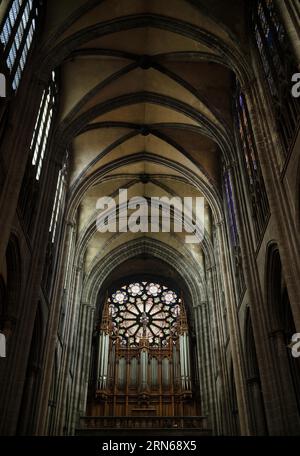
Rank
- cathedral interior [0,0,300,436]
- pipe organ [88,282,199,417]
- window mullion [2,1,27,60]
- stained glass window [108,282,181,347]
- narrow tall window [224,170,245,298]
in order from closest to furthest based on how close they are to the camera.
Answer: window mullion [2,1,27,60] < cathedral interior [0,0,300,436] < narrow tall window [224,170,245,298] < pipe organ [88,282,199,417] < stained glass window [108,282,181,347]

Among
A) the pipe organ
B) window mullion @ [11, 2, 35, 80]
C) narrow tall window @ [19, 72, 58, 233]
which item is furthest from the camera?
the pipe organ

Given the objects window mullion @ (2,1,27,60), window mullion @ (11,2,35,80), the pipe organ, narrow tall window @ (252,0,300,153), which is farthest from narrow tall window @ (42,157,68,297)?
the pipe organ

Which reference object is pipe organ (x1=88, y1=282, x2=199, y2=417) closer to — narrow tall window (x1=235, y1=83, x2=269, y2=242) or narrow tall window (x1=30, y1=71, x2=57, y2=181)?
narrow tall window (x1=235, y1=83, x2=269, y2=242)

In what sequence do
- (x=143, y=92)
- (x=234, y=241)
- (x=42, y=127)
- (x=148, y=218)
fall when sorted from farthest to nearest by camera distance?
1. (x=148, y=218)
2. (x=143, y=92)
3. (x=234, y=241)
4. (x=42, y=127)

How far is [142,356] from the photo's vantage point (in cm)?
2352

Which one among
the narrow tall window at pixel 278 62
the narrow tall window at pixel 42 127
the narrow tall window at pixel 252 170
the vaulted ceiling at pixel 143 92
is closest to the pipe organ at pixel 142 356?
the vaulted ceiling at pixel 143 92

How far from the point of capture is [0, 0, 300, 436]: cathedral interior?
11.3 meters

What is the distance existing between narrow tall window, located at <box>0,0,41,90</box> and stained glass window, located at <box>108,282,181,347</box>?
52.5ft

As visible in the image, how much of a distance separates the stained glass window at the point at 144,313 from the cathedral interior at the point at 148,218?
0.09m

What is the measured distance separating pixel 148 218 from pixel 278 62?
47.7 feet

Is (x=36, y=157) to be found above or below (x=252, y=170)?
above

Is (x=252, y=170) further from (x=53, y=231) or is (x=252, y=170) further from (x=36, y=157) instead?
→ (x=53, y=231)

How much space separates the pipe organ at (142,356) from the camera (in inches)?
872

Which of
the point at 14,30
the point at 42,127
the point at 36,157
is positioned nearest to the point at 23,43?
the point at 14,30
